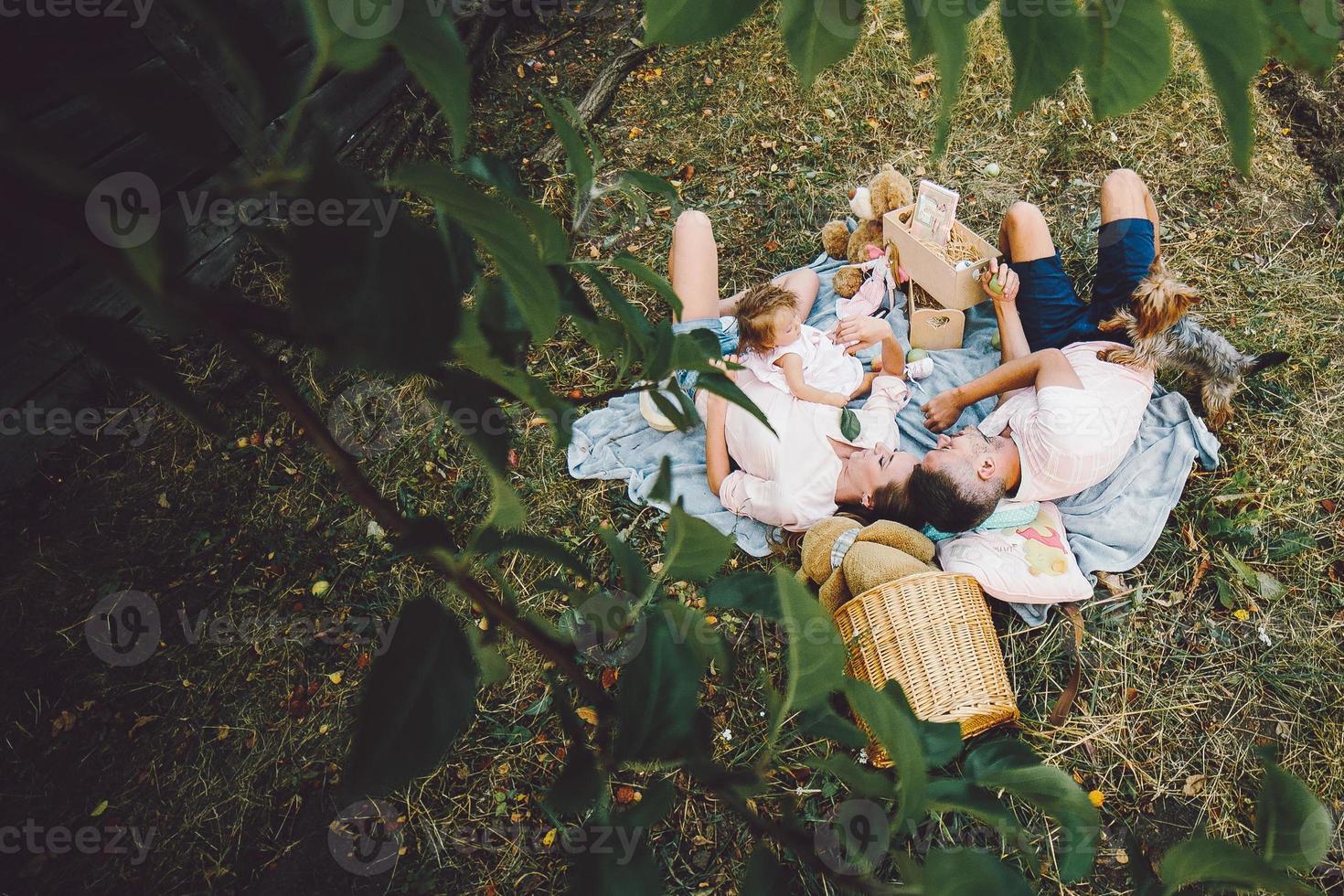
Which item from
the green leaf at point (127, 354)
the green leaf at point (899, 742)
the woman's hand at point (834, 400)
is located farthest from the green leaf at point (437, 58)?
the woman's hand at point (834, 400)

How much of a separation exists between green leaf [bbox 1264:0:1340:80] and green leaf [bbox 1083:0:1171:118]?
0.14 feet

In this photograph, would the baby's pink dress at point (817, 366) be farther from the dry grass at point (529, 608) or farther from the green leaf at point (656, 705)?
the green leaf at point (656, 705)

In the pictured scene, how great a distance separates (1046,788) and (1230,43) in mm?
446

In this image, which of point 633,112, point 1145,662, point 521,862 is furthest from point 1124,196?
point 521,862

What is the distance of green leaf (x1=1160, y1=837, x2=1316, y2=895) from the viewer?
37 centimetres

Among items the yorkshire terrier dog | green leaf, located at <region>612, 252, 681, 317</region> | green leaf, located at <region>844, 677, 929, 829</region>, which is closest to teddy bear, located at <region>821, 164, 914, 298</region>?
the yorkshire terrier dog

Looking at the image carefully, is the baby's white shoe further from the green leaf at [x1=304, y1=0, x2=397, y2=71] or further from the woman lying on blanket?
the green leaf at [x1=304, y1=0, x2=397, y2=71]

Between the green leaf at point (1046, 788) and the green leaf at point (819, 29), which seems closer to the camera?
the green leaf at point (819, 29)

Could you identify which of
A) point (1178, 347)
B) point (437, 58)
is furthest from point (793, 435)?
point (437, 58)

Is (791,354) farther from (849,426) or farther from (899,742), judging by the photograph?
(899,742)

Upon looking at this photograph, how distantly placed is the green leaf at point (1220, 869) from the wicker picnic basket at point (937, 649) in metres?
1.55

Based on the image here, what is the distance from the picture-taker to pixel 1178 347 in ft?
7.55

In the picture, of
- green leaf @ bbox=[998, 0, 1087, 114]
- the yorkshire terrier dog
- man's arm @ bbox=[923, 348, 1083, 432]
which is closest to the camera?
green leaf @ bbox=[998, 0, 1087, 114]

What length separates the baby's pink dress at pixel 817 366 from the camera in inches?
104
